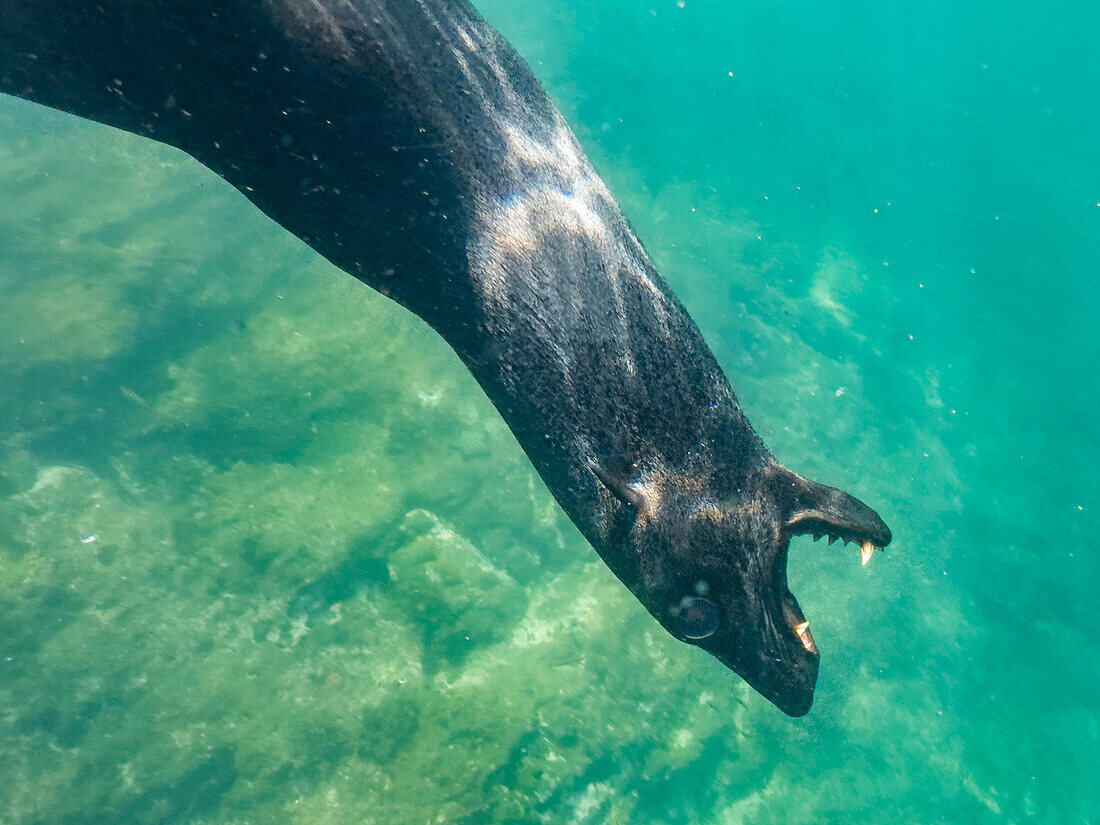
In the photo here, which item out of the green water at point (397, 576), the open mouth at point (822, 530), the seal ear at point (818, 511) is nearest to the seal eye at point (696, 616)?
the open mouth at point (822, 530)

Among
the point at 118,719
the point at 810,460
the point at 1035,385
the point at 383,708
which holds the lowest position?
the point at 118,719

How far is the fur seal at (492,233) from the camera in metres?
1.75

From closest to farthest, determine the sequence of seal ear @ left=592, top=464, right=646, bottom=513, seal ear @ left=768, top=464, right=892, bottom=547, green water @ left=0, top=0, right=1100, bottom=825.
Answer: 1. seal ear @ left=592, top=464, right=646, bottom=513
2. seal ear @ left=768, top=464, right=892, bottom=547
3. green water @ left=0, top=0, right=1100, bottom=825

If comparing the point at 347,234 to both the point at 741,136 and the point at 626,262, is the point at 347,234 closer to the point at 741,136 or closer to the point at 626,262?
the point at 626,262

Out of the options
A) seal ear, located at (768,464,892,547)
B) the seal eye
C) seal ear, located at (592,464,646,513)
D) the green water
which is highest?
seal ear, located at (768,464,892,547)

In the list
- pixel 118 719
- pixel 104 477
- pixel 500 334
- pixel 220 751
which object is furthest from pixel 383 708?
pixel 500 334

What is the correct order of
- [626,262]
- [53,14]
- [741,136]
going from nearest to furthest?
[53,14] < [626,262] < [741,136]

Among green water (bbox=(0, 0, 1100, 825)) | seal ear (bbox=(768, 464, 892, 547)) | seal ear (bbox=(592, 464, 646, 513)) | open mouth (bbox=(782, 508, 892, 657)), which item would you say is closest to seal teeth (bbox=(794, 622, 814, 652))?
open mouth (bbox=(782, 508, 892, 657))

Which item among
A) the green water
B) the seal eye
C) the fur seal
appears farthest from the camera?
the green water

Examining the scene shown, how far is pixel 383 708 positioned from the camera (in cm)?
648

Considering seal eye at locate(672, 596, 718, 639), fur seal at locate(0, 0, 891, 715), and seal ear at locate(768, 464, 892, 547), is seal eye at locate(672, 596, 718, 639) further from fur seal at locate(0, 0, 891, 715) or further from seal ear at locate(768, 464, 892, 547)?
seal ear at locate(768, 464, 892, 547)

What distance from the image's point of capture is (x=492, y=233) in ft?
6.66

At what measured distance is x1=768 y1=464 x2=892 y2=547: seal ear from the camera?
7.66 feet

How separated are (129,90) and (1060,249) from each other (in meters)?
32.6
